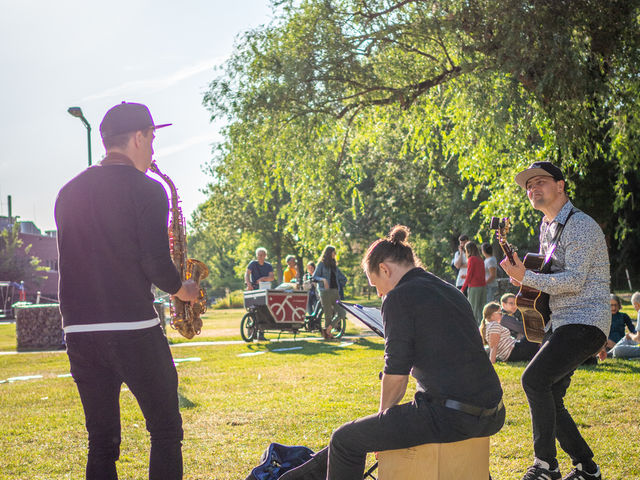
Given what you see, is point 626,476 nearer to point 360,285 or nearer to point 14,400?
point 14,400

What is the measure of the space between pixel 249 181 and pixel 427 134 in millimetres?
3911

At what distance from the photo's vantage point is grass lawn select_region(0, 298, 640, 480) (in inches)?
217

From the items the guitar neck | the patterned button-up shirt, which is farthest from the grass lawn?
the guitar neck

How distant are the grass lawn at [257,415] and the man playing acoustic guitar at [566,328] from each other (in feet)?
1.35

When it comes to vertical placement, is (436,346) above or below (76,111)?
below

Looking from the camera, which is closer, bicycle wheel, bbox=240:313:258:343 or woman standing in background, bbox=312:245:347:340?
woman standing in background, bbox=312:245:347:340

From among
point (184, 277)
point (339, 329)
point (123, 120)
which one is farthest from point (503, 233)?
point (339, 329)

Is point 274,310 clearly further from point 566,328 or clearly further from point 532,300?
point 566,328

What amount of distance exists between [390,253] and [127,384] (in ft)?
4.95

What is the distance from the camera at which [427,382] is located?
3.48m

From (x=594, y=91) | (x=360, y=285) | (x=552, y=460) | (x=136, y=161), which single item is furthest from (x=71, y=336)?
(x=360, y=285)

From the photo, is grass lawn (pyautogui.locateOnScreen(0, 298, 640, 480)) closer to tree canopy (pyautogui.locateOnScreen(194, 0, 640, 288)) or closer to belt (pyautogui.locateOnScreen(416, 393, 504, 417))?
belt (pyautogui.locateOnScreen(416, 393, 504, 417))

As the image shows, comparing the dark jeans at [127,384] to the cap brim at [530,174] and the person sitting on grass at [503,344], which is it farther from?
the person sitting on grass at [503,344]

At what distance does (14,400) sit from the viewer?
912 cm
